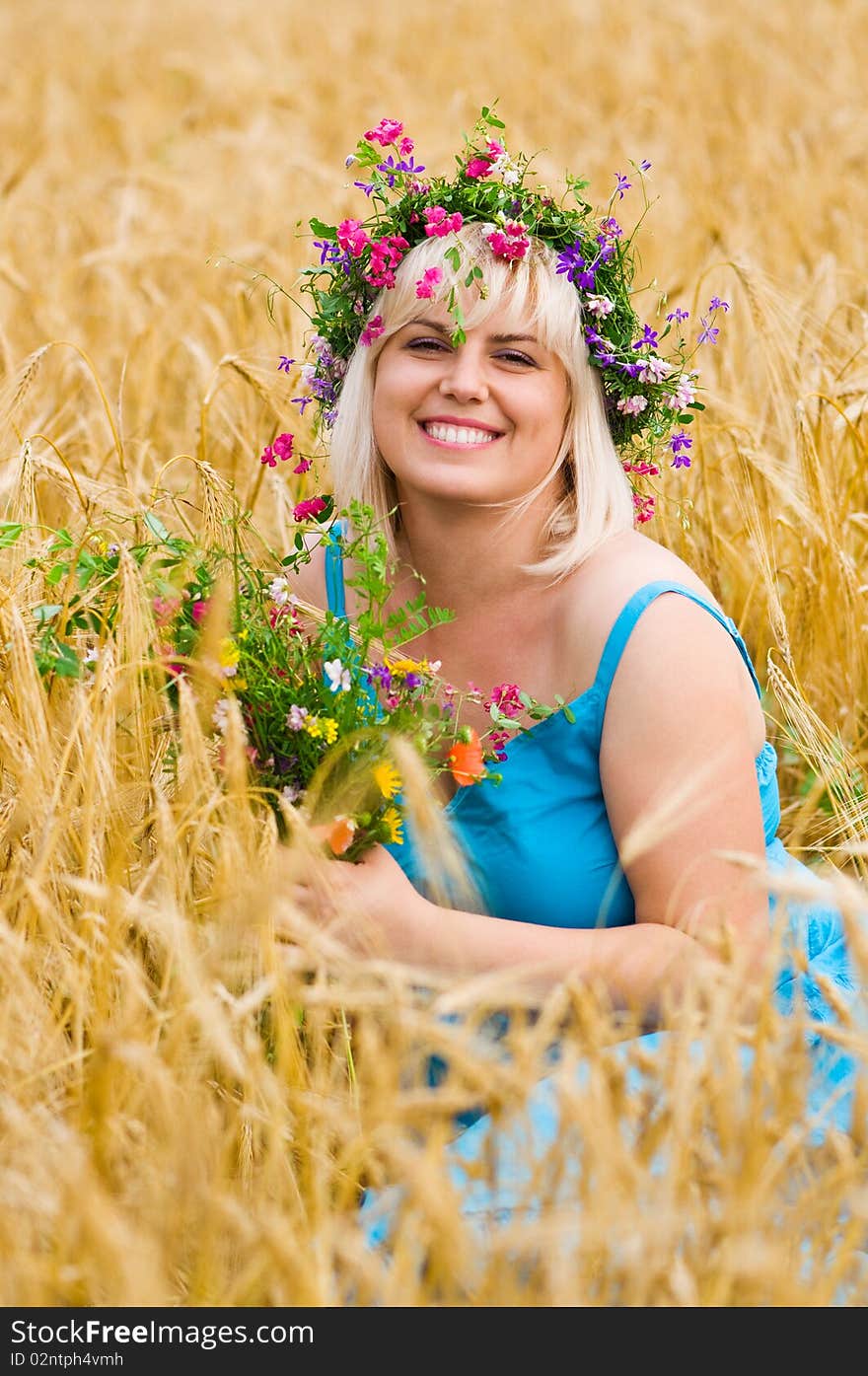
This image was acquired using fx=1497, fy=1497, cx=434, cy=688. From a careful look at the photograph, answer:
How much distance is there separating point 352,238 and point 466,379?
26 cm

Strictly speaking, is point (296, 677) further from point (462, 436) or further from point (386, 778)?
point (462, 436)

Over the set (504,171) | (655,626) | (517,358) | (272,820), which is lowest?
(272,820)

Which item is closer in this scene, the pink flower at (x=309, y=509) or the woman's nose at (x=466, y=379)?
the woman's nose at (x=466, y=379)

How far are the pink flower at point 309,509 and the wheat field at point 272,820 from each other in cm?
12

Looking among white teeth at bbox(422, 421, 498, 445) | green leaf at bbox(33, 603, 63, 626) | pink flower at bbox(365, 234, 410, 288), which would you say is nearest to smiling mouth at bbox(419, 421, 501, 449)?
white teeth at bbox(422, 421, 498, 445)

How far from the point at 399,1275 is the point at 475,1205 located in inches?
13.4

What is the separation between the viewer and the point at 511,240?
1957mm

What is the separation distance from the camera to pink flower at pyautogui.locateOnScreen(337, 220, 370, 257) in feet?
6.67

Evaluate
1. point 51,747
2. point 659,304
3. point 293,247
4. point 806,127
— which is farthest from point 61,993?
point 806,127

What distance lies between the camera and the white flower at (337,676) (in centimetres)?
172

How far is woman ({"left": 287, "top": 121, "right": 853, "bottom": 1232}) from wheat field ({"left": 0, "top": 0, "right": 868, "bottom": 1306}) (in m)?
0.15

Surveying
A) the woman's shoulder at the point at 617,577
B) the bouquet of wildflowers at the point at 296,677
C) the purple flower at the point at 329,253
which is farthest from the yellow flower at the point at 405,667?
the purple flower at the point at 329,253

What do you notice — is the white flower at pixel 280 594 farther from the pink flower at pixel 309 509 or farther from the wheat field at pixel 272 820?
the pink flower at pixel 309 509

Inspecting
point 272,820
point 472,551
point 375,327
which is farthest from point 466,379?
point 272,820
